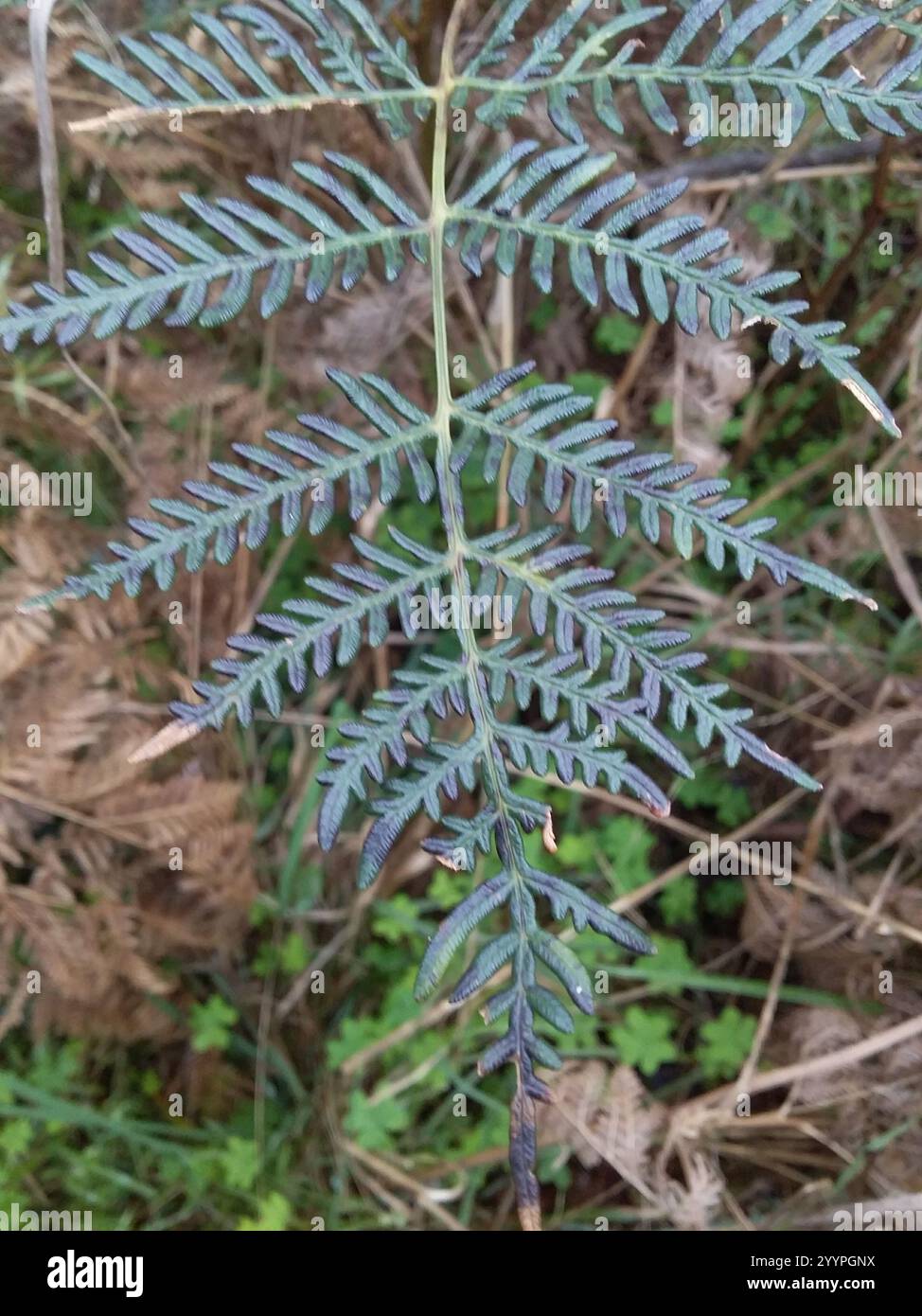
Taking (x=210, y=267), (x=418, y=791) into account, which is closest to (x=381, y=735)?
(x=418, y=791)

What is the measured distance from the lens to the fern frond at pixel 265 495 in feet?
3.46

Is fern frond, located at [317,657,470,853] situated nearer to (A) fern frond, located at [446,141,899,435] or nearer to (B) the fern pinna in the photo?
(B) the fern pinna

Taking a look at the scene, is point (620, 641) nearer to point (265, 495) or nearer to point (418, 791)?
point (418, 791)

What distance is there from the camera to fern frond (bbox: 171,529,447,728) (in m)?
1.04

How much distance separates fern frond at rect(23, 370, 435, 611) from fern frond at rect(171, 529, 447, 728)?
69mm

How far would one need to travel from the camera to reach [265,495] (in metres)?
1.09

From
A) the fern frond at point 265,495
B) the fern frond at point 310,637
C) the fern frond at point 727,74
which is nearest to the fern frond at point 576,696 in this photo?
the fern frond at point 310,637

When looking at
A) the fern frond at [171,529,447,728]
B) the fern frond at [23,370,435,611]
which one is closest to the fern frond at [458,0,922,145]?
the fern frond at [23,370,435,611]

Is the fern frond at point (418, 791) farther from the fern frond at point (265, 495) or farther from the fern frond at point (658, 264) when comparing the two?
the fern frond at point (658, 264)

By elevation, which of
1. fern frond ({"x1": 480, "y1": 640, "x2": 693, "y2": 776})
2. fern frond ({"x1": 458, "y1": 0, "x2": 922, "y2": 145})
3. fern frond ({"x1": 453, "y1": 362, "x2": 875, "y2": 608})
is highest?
fern frond ({"x1": 458, "y1": 0, "x2": 922, "y2": 145})

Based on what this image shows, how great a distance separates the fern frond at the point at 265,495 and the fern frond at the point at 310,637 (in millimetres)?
69

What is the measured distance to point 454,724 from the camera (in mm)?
2057
